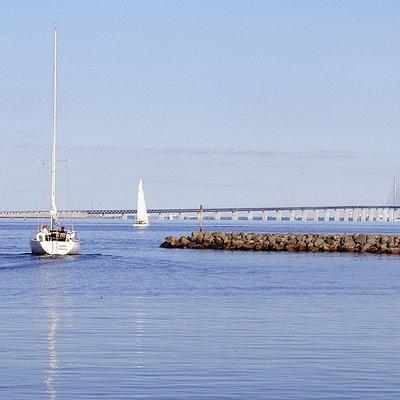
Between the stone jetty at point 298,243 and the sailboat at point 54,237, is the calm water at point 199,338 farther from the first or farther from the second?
the stone jetty at point 298,243

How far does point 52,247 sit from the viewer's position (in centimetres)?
A: 5494

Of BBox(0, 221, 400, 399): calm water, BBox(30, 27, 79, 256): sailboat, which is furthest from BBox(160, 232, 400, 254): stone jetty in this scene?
BBox(0, 221, 400, 399): calm water

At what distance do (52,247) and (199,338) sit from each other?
36.1 metres

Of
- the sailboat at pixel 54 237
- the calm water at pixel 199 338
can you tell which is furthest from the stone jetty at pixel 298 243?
the calm water at pixel 199 338

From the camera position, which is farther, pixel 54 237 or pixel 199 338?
pixel 54 237

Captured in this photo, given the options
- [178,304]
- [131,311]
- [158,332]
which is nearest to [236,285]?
[178,304]

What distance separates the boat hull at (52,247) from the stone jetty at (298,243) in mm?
17139

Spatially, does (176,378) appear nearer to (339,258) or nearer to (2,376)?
(2,376)

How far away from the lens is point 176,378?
1512 cm

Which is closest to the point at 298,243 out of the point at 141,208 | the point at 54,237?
the point at 54,237

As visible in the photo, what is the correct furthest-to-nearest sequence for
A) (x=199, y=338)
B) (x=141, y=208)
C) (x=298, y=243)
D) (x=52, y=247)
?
1. (x=141, y=208)
2. (x=298, y=243)
3. (x=52, y=247)
4. (x=199, y=338)

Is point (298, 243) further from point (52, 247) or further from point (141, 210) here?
point (141, 210)

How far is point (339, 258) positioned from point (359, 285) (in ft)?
75.5

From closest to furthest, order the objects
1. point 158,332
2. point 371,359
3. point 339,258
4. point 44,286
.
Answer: point 371,359, point 158,332, point 44,286, point 339,258
